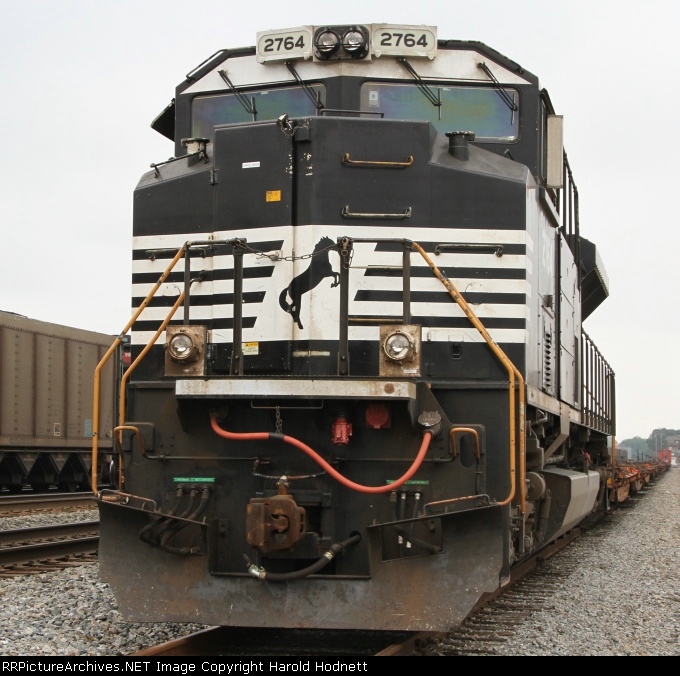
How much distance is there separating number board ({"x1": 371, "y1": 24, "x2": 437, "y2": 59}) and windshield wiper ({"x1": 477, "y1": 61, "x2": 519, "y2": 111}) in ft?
1.32

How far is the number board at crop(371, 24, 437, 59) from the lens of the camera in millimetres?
7172

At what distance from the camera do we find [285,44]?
24.0ft

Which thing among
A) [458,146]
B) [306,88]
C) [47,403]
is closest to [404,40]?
[306,88]

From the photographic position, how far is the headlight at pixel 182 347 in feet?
19.8

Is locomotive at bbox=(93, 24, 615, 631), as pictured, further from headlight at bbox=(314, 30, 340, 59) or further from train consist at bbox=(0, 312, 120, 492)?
train consist at bbox=(0, 312, 120, 492)

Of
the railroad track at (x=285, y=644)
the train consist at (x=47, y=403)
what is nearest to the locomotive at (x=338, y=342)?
the railroad track at (x=285, y=644)

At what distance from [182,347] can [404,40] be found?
2.85 m

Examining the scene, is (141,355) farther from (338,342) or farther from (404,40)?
(404,40)

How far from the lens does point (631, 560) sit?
1158 centimetres

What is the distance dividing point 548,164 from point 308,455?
3012 millimetres

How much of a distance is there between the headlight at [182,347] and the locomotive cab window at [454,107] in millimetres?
2282

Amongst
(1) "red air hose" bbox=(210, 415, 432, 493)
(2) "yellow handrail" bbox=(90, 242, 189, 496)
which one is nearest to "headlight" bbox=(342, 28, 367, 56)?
(2) "yellow handrail" bbox=(90, 242, 189, 496)
